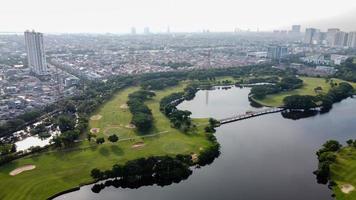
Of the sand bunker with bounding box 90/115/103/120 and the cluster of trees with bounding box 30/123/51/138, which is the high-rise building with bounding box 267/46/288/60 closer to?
the sand bunker with bounding box 90/115/103/120

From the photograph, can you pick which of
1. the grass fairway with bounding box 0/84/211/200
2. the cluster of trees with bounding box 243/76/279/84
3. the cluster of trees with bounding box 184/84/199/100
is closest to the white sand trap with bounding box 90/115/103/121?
the grass fairway with bounding box 0/84/211/200

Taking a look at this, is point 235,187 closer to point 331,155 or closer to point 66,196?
point 331,155

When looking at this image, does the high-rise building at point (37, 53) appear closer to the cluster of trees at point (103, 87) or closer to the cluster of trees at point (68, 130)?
the cluster of trees at point (103, 87)

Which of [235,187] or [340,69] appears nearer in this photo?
[235,187]

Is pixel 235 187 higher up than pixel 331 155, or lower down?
lower down

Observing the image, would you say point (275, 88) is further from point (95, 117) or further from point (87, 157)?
point (87, 157)

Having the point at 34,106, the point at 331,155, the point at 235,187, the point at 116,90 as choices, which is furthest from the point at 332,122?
the point at 34,106

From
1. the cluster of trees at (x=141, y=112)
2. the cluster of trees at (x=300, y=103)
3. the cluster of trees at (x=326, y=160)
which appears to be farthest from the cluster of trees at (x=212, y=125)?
the cluster of trees at (x=300, y=103)
